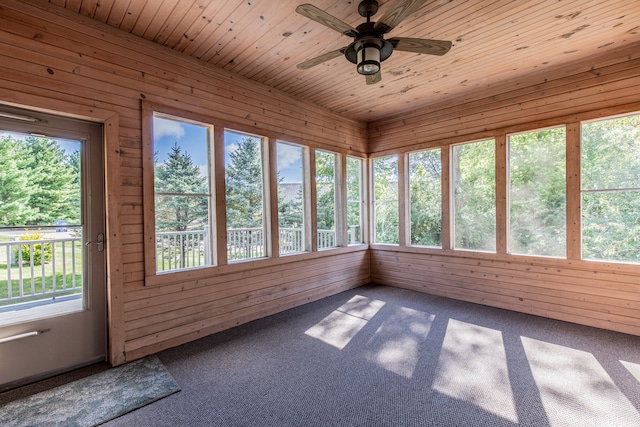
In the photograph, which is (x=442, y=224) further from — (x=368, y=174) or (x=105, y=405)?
(x=105, y=405)

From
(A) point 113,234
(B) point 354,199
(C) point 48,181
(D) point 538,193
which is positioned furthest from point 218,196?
(D) point 538,193

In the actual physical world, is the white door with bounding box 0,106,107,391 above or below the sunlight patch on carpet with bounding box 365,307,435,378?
above

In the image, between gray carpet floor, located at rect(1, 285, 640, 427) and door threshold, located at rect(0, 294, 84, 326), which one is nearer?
gray carpet floor, located at rect(1, 285, 640, 427)

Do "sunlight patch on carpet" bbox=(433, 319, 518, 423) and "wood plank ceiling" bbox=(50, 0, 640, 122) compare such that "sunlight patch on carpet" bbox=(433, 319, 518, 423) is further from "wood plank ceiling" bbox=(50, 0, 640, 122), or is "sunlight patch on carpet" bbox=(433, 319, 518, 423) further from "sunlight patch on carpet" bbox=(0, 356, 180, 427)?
"wood plank ceiling" bbox=(50, 0, 640, 122)

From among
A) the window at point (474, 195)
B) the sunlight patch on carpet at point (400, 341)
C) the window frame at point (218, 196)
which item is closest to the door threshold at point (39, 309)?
the window frame at point (218, 196)

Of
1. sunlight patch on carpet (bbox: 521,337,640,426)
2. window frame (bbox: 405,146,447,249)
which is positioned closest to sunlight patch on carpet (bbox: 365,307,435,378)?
sunlight patch on carpet (bbox: 521,337,640,426)

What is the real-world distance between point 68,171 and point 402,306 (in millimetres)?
4136

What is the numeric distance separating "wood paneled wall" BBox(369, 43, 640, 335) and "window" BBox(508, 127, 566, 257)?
0.34ft

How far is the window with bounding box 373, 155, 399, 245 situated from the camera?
5316mm

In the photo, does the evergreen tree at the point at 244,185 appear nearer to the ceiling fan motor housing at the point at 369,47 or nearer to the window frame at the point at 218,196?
the window frame at the point at 218,196

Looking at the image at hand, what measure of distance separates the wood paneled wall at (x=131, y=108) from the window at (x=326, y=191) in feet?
4.10

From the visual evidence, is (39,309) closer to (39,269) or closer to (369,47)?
(39,269)

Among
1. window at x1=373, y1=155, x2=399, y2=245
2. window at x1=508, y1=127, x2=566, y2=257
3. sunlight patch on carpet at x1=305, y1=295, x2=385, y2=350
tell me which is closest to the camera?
sunlight patch on carpet at x1=305, y1=295, x2=385, y2=350

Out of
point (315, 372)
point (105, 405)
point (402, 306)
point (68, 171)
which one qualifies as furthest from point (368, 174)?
point (105, 405)
